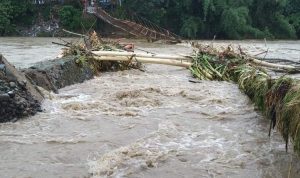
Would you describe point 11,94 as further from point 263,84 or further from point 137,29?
point 137,29

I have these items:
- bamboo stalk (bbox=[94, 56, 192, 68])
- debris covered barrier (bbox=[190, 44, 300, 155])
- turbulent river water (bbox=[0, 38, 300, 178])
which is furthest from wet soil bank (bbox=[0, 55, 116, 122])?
debris covered barrier (bbox=[190, 44, 300, 155])

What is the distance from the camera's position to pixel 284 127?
4949mm

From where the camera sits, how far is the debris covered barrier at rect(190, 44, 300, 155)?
189 inches

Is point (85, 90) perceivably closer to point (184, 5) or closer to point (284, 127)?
point (284, 127)

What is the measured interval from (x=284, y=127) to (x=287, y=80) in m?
1.08

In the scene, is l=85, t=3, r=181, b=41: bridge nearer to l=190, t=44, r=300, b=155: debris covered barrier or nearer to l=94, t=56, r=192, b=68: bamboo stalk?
l=94, t=56, r=192, b=68: bamboo stalk

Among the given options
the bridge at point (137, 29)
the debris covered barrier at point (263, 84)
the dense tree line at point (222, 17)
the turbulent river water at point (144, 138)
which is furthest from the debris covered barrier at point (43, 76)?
the dense tree line at point (222, 17)

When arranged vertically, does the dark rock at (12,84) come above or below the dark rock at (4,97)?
above

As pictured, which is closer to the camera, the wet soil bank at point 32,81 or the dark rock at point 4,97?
the dark rock at point 4,97

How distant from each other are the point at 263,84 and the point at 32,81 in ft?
14.1

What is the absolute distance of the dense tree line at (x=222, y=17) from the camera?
32.8 metres

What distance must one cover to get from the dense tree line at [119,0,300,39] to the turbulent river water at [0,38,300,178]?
23954mm

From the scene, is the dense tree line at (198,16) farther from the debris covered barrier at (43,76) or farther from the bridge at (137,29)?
the debris covered barrier at (43,76)

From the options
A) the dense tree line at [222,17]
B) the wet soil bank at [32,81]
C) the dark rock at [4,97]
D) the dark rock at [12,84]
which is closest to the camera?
the dark rock at [4,97]
